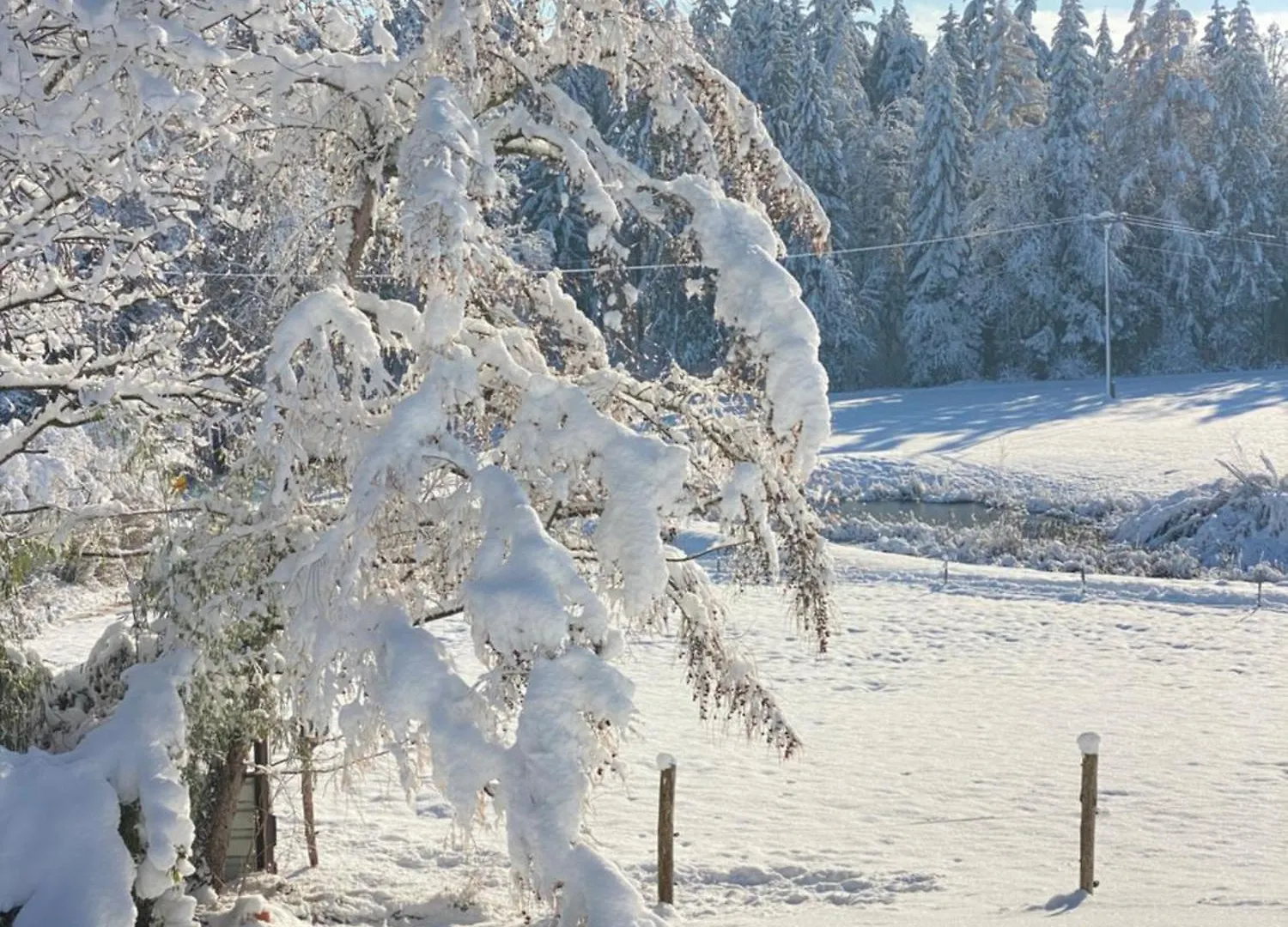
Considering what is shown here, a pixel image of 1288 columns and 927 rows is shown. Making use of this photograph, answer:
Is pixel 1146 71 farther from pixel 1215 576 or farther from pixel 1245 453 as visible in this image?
pixel 1215 576

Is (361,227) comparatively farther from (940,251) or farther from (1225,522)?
(940,251)

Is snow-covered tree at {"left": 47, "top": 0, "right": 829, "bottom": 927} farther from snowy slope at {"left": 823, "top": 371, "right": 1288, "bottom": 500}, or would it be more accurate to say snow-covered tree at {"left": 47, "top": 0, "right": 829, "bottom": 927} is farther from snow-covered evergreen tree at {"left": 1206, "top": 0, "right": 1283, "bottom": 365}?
snow-covered evergreen tree at {"left": 1206, "top": 0, "right": 1283, "bottom": 365}

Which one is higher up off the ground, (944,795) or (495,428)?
(495,428)

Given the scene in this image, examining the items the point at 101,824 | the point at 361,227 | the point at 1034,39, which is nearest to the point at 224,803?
the point at 101,824

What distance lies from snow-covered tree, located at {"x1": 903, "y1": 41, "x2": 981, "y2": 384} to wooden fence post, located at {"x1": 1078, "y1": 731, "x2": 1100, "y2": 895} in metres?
44.4

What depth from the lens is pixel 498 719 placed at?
16.1 ft

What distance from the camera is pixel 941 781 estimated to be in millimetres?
10984

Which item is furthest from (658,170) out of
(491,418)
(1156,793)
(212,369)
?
(1156,793)

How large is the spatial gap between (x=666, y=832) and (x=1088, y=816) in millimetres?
2471

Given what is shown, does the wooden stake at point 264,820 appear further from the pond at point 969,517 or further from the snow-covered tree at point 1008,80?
the snow-covered tree at point 1008,80

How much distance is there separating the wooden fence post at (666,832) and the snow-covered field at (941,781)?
0.18 metres

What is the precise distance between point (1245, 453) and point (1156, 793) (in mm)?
22765

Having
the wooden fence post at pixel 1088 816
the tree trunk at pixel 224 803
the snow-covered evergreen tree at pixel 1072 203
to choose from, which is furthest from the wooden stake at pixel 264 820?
the snow-covered evergreen tree at pixel 1072 203

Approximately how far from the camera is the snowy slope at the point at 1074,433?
31.1 metres
